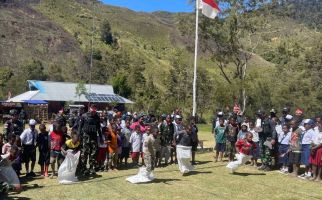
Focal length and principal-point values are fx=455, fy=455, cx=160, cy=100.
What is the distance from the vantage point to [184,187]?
12195 mm

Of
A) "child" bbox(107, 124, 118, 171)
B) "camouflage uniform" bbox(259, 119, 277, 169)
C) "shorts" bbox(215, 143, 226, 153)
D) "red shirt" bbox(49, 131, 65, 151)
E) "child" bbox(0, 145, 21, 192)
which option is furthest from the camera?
"shorts" bbox(215, 143, 226, 153)

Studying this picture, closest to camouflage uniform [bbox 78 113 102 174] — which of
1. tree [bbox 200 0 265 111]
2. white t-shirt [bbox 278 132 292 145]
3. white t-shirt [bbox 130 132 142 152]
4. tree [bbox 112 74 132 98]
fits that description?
white t-shirt [bbox 130 132 142 152]

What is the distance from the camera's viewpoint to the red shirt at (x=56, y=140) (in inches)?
512

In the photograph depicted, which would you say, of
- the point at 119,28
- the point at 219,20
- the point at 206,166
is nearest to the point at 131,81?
the point at 219,20

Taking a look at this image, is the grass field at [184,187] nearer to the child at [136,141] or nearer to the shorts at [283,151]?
the shorts at [283,151]

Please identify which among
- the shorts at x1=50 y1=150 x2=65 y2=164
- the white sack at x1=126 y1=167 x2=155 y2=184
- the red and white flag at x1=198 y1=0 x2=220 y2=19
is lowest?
the white sack at x1=126 y1=167 x2=155 y2=184

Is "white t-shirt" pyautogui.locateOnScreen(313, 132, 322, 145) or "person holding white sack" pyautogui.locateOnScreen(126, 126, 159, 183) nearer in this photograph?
"person holding white sack" pyautogui.locateOnScreen(126, 126, 159, 183)

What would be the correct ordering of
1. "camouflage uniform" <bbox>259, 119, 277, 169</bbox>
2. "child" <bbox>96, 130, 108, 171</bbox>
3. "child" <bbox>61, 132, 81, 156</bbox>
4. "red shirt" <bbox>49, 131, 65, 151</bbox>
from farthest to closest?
"camouflage uniform" <bbox>259, 119, 277, 169</bbox>, "child" <bbox>96, 130, 108, 171</bbox>, "red shirt" <bbox>49, 131, 65, 151</bbox>, "child" <bbox>61, 132, 81, 156</bbox>

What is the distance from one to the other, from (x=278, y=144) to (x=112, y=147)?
5.50 metres

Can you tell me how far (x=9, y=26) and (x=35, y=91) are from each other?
41.9 m

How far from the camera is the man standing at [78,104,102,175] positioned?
13375 mm

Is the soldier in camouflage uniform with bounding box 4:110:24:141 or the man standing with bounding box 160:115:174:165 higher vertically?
the soldier in camouflage uniform with bounding box 4:110:24:141

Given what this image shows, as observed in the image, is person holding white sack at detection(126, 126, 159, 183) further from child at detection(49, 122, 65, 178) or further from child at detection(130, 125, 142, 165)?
child at detection(130, 125, 142, 165)

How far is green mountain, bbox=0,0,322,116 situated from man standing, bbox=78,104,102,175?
755 inches
